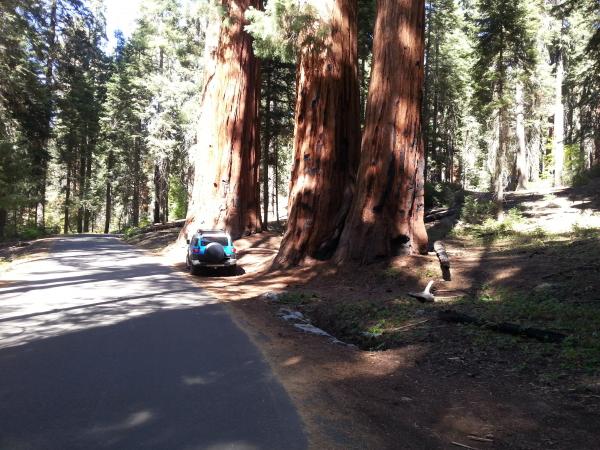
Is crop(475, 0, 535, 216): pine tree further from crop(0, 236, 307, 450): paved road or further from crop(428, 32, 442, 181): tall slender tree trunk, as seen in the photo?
crop(0, 236, 307, 450): paved road

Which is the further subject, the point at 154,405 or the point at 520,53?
the point at 520,53

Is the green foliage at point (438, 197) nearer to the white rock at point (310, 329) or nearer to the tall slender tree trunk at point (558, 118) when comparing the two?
the tall slender tree trunk at point (558, 118)

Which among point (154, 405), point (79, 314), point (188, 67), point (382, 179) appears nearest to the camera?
point (154, 405)

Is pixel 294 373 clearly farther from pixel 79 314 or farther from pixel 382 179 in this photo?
pixel 382 179

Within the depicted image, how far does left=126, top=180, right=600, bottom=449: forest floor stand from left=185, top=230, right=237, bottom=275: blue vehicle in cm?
172

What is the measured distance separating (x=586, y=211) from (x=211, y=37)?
19292 mm

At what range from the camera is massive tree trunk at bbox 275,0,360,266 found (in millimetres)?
15102

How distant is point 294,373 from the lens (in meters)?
6.06

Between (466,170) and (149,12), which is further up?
(149,12)

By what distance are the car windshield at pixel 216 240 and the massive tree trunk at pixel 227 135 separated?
6498 millimetres

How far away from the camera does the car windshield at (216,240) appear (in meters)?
16.7

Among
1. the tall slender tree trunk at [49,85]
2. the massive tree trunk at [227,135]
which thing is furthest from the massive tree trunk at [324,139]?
the tall slender tree trunk at [49,85]

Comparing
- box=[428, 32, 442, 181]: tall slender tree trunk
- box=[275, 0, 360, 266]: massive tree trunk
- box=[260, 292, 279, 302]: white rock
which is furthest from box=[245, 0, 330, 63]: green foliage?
box=[428, 32, 442, 181]: tall slender tree trunk

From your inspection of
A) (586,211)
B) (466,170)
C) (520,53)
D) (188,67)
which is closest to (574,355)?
(586,211)
